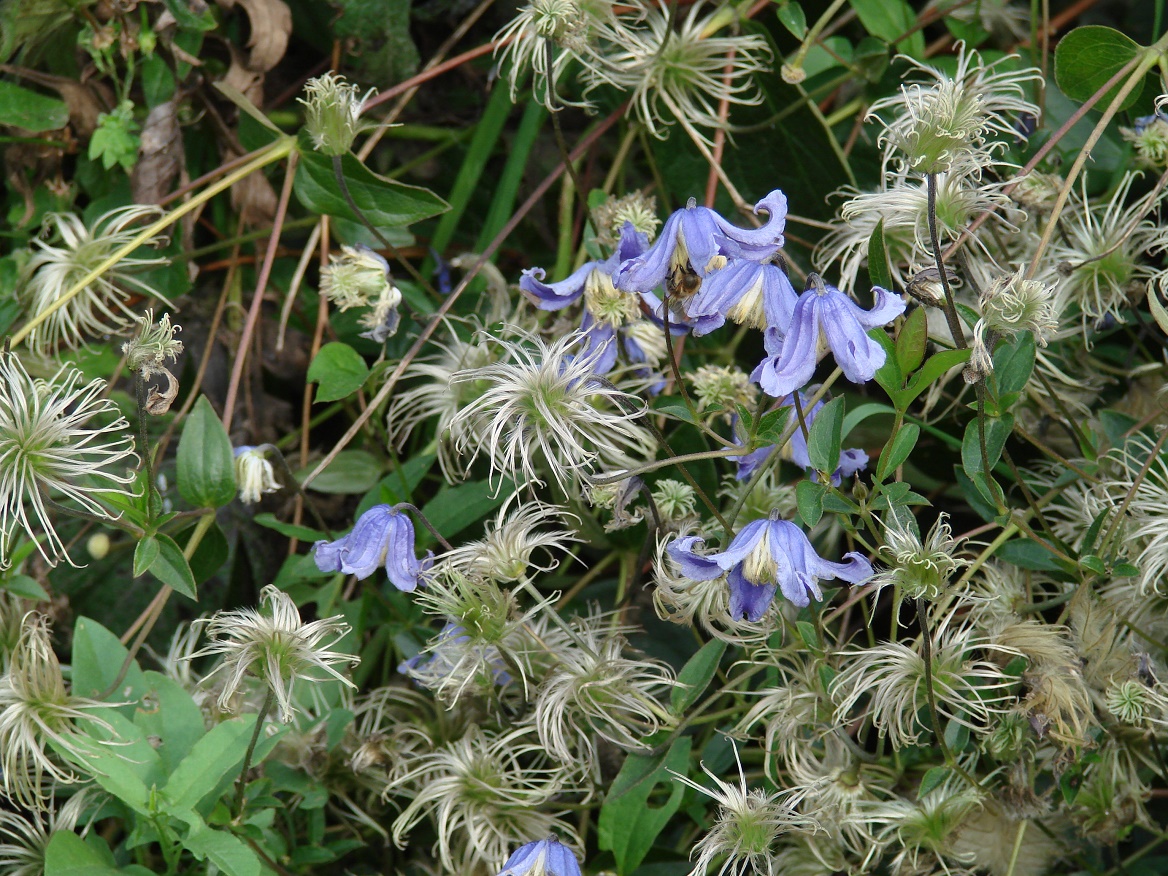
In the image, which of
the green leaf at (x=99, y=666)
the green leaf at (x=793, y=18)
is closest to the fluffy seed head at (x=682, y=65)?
the green leaf at (x=793, y=18)

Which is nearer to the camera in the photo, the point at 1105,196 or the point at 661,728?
the point at 661,728

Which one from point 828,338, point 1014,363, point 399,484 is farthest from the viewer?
point 399,484

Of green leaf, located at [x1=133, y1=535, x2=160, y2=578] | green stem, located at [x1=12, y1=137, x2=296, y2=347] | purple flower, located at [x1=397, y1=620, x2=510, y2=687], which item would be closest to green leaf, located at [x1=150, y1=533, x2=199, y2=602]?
green leaf, located at [x1=133, y1=535, x2=160, y2=578]

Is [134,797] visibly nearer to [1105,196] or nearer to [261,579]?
[261,579]

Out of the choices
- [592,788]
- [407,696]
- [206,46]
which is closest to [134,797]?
[407,696]

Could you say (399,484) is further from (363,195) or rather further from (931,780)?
(931,780)

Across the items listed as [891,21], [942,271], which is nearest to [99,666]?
[942,271]
